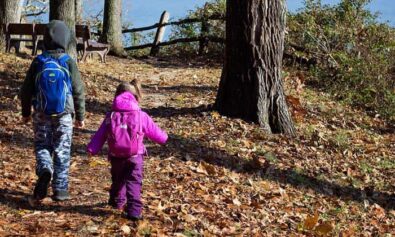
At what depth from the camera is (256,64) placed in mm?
9617

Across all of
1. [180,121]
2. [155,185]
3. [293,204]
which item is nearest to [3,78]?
[180,121]

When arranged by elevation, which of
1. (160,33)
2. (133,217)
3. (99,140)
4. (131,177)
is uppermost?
(160,33)

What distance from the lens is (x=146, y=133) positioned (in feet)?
18.2

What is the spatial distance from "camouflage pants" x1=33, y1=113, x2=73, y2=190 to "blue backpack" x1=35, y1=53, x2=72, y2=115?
122mm

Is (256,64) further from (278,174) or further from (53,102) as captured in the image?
(53,102)

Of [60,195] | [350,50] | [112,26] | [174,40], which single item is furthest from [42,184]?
[174,40]

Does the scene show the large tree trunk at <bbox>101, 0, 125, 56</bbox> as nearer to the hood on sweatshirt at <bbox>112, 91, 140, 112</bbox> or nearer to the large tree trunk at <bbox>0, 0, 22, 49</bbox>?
the large tree trunk at <bbox>0, 0, 22, 49</bbox>

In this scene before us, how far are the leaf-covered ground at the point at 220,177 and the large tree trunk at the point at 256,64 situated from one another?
30 cm

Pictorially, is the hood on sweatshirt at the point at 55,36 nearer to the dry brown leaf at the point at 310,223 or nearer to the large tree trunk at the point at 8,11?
the dry brown leaf at the point at 310,223

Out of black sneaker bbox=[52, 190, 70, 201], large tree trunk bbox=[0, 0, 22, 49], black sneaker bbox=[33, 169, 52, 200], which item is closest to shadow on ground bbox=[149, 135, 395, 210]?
black sneaker bbox=[52, 190, 70, 201]

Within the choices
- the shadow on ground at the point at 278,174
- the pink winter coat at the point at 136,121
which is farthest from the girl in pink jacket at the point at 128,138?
the shadow on ground at the point at 278,174

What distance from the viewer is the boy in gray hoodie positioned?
5.63m

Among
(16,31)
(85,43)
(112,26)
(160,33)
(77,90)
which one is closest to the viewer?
(77,90)

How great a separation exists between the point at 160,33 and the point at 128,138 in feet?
62.0
